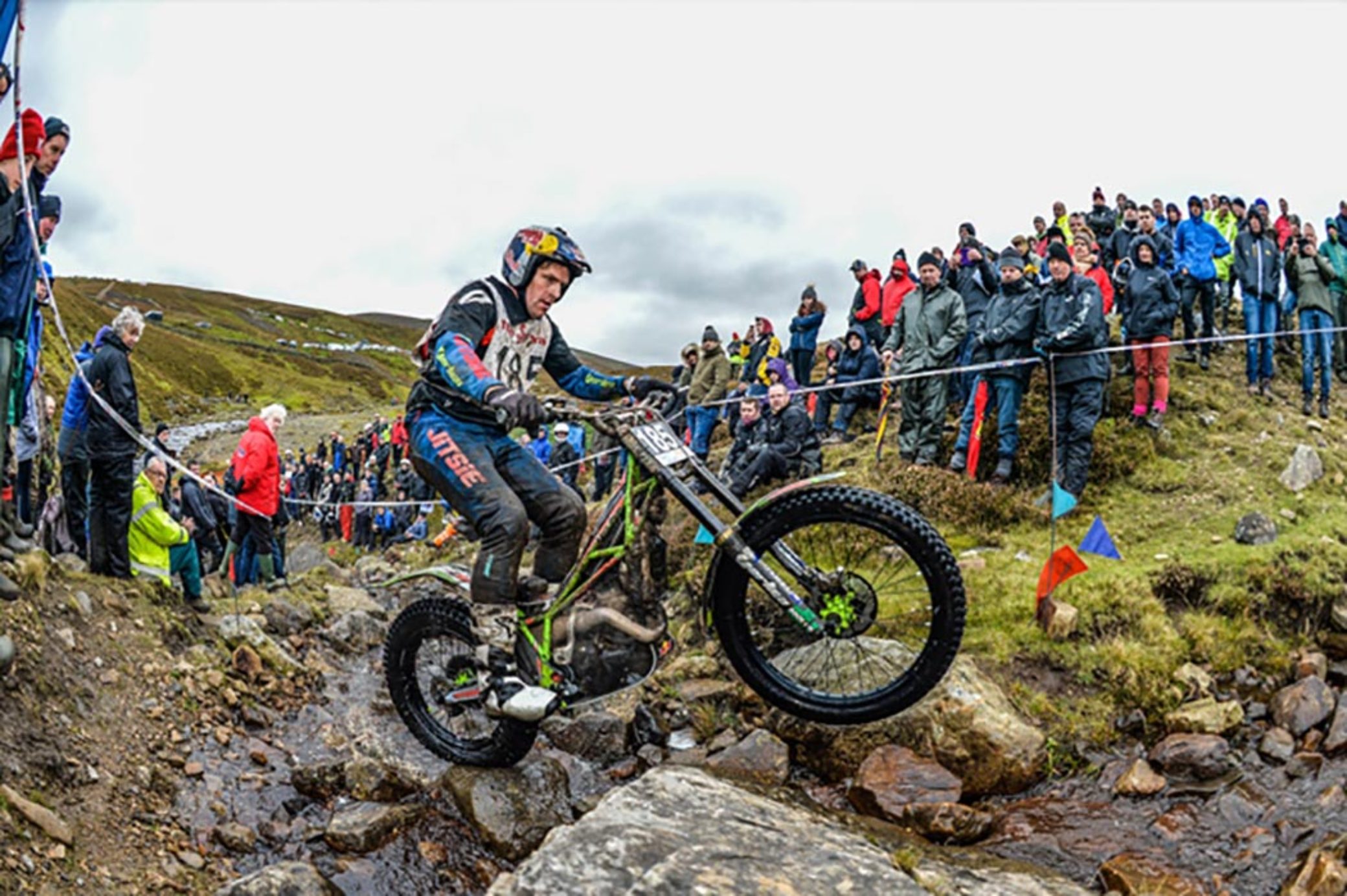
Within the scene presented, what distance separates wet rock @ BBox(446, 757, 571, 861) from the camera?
562 centimetres

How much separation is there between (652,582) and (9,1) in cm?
518

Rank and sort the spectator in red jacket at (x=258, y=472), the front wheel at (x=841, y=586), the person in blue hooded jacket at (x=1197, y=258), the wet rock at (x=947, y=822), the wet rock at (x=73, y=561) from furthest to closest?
the person in blue hooded jacket at (x=1197, y=258), the spectator in red jacket at (x=258, y=472), the wet rock at (x=73, y=561), the wet rock at (x=947, y=822), the front wheel at (x=841, y=586)

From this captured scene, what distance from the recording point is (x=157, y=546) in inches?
379

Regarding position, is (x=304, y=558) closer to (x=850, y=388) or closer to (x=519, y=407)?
(x=850, y=388)

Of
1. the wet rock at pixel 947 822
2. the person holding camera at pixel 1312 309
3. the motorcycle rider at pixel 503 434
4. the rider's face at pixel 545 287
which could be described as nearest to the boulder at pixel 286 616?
the motorcycle rider at pixel 503 434

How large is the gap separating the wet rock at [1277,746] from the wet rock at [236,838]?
6.82 meters

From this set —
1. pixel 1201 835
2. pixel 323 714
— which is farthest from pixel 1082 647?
pixel 323 714

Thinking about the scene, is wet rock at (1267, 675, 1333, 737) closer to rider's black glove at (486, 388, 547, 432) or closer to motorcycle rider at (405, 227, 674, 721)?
motorcycle rider at (405, 227, 674, 721)

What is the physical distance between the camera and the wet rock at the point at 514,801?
5625mm

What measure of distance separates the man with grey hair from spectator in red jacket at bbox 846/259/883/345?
1188cm

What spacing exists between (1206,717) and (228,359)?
126607 mm

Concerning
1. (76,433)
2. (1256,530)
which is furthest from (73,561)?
(1256,530)

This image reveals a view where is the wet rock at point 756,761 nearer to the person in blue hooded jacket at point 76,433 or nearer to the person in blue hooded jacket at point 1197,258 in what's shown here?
the person in blue hooded jacket at point 76,433

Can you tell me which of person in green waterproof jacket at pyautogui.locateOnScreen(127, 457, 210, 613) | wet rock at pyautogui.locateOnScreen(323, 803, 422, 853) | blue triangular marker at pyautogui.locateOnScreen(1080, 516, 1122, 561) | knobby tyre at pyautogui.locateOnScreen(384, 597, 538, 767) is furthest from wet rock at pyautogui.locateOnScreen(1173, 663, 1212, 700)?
person in green waterproof jacket at pyautogui.locateOnScreen(127, 457, 210, 613)
